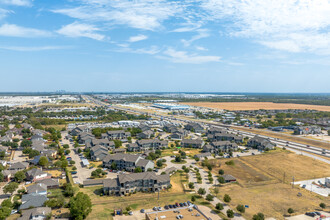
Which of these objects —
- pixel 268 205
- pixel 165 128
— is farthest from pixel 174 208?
pixel 165 128

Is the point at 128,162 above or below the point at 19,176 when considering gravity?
above

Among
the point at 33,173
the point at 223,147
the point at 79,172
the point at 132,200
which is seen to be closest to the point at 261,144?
the point at 223,147

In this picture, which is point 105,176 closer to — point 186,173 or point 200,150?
point 186,173

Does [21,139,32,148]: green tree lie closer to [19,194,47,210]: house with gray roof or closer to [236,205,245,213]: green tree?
[19,194,47,210]: house with gray roof

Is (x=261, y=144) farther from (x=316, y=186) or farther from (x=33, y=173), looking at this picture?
(x=33, y=173)

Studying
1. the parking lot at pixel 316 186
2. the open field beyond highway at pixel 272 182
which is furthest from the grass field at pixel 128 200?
the parking lot at pixel 316 186

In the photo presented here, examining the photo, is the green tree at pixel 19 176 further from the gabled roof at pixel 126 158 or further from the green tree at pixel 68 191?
the gabled roof at pixel 126 158
